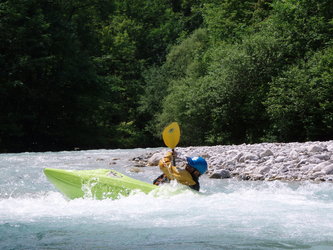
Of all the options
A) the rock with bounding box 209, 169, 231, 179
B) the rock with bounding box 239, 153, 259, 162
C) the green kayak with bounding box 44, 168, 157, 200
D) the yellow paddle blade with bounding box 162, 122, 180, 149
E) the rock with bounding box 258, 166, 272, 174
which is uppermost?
the yellow paddle blade with bounding box 162, 122, 180, 149

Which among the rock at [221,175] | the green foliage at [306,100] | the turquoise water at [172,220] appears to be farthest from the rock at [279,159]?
the green foliage at [306,100]

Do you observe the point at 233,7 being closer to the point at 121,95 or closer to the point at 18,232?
the point at 121,95

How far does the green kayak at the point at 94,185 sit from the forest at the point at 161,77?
37.1 feet

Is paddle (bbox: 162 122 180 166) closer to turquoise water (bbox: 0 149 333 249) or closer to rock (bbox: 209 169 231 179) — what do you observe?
turquoise water (bbox: 0 149 333 249)

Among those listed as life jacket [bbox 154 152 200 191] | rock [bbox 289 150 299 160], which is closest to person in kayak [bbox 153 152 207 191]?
life jacket [bbox 154 152 200 191]

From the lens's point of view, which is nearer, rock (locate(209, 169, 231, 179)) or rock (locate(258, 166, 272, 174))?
rock (locate(258, 166, 272, 174))

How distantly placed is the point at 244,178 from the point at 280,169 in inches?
27.6

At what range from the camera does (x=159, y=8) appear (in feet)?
113

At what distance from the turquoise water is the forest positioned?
10.8 m

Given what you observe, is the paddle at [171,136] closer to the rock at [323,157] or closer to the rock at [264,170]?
the rock at [264,170]

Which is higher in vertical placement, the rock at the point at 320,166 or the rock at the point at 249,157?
the rock at the point at 249,157

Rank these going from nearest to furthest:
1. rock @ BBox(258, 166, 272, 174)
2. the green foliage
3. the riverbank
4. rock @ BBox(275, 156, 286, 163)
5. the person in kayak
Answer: the person in kayak → the riverbank → rock @ BBox(258, 166, 272, 174) → rock @ BBox(275, 156, 286, 163) → the green foliage

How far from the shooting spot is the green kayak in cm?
682

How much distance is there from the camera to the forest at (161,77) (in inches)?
721
